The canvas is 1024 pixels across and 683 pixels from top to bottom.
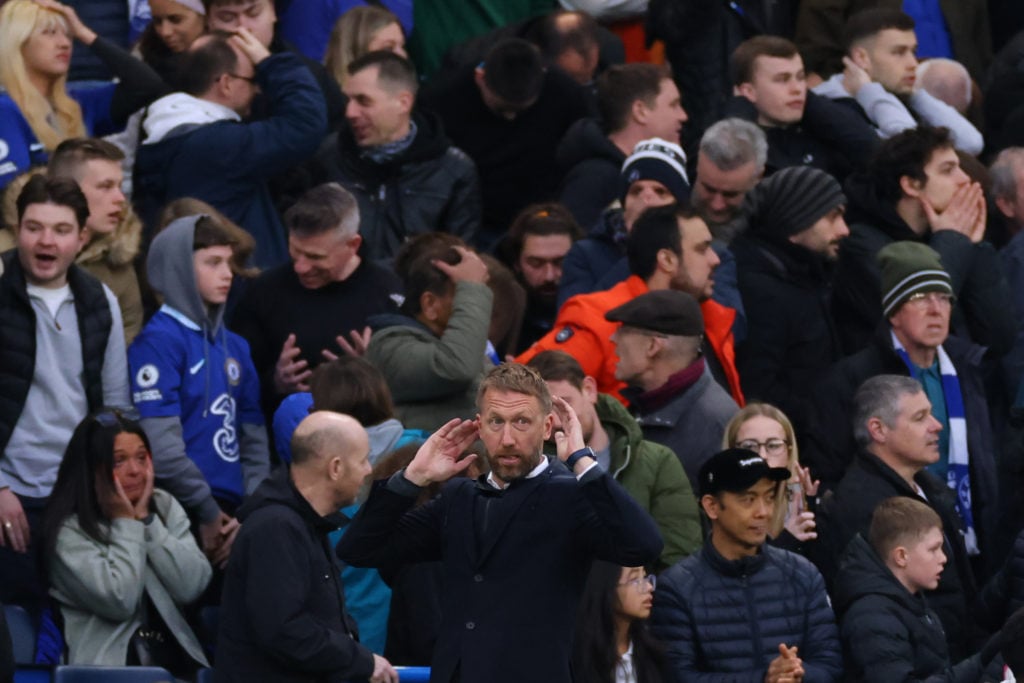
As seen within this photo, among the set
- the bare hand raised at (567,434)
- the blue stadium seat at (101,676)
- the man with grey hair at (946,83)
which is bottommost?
the man with grey hair at (946,83)

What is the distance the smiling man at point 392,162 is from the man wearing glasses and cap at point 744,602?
3.37 metres

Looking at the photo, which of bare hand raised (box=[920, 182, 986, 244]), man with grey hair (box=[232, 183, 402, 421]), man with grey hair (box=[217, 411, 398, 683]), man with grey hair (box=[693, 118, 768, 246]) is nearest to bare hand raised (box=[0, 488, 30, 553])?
man with grey hair (box=[217, 411, 398, 683])

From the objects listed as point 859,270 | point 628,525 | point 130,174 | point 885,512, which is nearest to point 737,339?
point 859,270

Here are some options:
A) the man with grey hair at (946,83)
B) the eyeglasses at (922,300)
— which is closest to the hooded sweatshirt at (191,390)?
the eyeglasses at (922,300)

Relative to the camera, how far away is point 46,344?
966 cm

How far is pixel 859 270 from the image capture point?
11539mm

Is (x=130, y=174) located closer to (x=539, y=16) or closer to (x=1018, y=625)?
(x=539, y=16)

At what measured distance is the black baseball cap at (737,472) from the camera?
9.11m

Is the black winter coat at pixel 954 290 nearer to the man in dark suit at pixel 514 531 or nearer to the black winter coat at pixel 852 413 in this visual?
the black winter coat at pixel 852 413

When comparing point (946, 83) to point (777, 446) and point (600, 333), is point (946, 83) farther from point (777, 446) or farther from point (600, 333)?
point (777, 446)

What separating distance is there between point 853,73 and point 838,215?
2449 mm

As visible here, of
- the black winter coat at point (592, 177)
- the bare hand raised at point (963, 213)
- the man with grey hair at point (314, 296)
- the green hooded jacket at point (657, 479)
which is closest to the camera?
the green hooded jacket at point (657, 479)

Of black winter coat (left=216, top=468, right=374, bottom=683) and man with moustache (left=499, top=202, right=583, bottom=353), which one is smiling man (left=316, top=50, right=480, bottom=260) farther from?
black winter coat (left=216, top=468, right=374, bottom=683)

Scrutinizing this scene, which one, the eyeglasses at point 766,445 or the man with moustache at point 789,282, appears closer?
the eyeglasses at point 766,445
